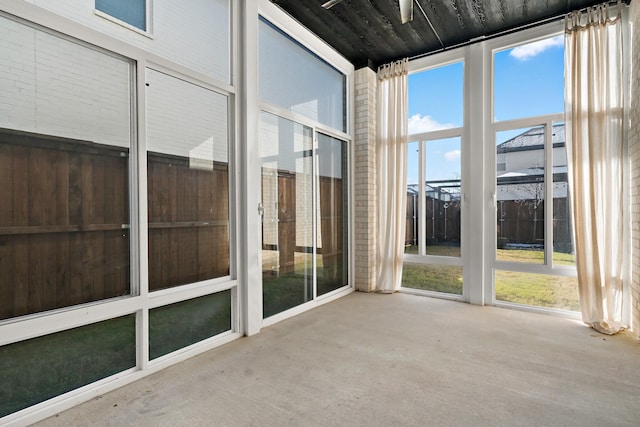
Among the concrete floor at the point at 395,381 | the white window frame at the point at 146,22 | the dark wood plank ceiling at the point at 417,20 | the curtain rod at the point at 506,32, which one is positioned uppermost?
the dark wood plank ceiling at the point at 417,20

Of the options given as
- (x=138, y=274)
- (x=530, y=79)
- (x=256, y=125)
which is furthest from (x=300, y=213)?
(x=530, y=79)

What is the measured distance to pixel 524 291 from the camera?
148 inches

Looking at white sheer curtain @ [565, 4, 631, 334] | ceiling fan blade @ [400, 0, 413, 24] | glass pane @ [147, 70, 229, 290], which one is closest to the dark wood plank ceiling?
white sheer curtain @ [565, 4, 631, 334]

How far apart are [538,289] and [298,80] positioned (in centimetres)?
361

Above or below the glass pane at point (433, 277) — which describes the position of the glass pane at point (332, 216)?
above

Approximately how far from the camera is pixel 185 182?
2.55 m

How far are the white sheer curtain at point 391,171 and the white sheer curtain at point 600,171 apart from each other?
1820mm

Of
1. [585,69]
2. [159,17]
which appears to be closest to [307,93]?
[159,17]

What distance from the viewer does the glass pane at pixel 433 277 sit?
4191 mm

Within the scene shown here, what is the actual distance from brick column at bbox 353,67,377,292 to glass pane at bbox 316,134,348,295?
20cm

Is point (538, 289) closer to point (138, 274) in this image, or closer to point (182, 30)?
point (138, 274)

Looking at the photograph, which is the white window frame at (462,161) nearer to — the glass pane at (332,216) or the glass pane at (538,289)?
the glass pane at (538,289)

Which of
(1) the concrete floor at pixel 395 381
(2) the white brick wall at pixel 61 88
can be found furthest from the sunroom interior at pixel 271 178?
(1) the concrete floor at pixel 395 381

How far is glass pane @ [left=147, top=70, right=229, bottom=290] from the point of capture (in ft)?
7.76
